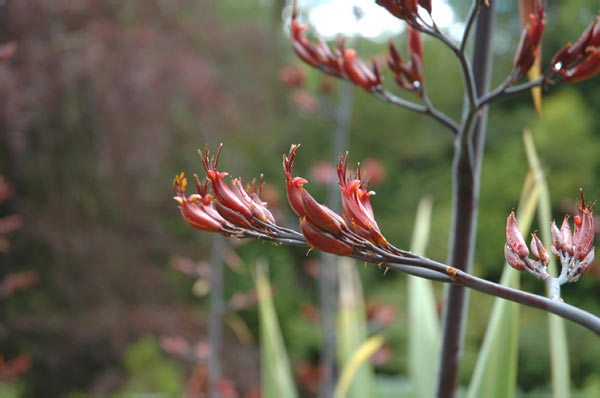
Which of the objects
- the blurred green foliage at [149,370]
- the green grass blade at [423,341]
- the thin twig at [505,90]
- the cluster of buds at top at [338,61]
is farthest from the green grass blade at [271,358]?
the blurred green foliage at [149,370]

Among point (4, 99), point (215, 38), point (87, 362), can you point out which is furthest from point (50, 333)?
point (215, 38)

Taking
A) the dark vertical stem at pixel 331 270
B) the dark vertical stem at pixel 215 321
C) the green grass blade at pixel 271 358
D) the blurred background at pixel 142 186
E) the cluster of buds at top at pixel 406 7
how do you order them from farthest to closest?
the blurred background at pixel 142 186 → the dark vertical stem at pixel 331 270 → the dark vertical stem at pixel 215 321 → the green grass blade at pixel 271 358 → the cluster of buds at top at pixel 406 7

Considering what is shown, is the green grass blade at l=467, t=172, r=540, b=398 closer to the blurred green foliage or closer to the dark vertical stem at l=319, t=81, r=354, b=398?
the dark vertical stem at l=319, t=81, r=354, b=398

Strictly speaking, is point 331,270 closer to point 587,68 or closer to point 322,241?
point 587,68

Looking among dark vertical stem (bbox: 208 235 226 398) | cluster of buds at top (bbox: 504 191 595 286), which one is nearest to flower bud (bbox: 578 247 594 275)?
cluster of buds at top (bbox: 504 191 595 286)

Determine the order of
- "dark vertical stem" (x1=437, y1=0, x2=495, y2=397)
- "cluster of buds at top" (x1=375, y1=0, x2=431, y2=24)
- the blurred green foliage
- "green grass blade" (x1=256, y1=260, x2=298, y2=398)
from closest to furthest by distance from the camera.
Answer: "cluster of buds at top" (x1=375, y1=0, x2=431, y2=24) → "dark vertical stem" (x1=437, y1=0, x2=495, y2=397) → "green grass blade" (x1=256, y1=260, x2=298, y2=398) → the blurred green foliage

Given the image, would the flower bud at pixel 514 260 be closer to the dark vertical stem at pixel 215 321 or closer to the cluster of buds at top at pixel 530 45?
the cluster of buds at top at pixel 530 45

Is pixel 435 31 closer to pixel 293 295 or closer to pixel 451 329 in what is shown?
pixel 451 329
